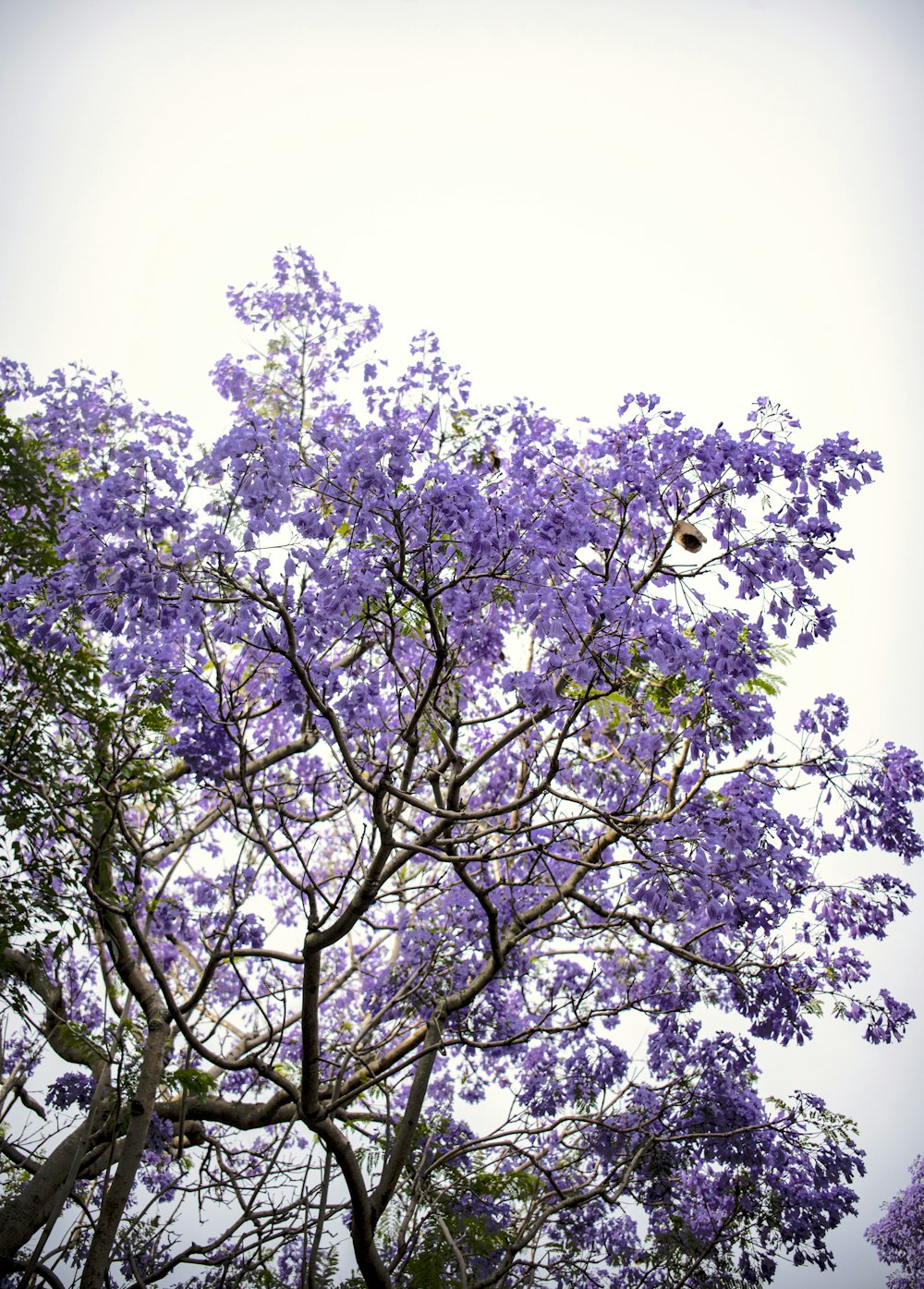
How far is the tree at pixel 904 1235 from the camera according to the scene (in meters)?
10.0

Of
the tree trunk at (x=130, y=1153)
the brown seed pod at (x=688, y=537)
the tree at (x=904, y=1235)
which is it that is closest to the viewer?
the tree trunk at (x=130, y=1153)

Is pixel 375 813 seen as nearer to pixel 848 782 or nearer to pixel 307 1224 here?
pixel 307 1224

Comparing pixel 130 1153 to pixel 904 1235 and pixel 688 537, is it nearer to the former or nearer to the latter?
pixel 688 537

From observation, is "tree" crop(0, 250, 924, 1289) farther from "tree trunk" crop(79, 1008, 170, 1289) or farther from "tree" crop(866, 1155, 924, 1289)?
"tree" crop(866, 1155, 924, 1289)

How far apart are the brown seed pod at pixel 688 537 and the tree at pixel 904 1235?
9.66m

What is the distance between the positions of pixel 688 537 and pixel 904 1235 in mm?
9882

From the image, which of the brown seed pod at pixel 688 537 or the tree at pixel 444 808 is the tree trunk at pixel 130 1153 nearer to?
the tree at pixel 444 808

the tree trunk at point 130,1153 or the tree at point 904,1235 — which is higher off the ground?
the tree at point 904,1235

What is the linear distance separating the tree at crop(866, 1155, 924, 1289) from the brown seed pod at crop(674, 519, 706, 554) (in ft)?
31.7

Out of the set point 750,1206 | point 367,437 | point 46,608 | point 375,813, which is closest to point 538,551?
point 367,437

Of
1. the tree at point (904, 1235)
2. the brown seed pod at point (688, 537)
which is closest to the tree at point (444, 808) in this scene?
the brown seed pod at point (688, 537)

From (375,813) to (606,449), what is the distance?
2.16m

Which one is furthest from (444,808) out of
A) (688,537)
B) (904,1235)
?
(904,1235)

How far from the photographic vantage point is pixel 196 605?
3852 millimetres
